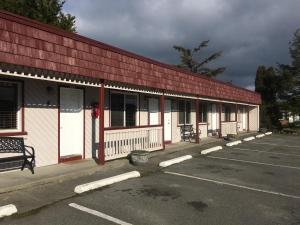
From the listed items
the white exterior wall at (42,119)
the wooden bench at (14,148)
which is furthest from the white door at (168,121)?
the wooden bench at (14,148)

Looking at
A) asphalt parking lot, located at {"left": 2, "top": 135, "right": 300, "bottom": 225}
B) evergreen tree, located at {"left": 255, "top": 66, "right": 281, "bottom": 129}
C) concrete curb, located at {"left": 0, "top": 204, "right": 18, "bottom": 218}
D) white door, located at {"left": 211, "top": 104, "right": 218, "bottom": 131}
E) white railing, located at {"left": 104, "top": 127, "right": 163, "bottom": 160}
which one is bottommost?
asphalt parking lot, located at {"left": 2, "top": 135, "right": 300, "bottom": 225}

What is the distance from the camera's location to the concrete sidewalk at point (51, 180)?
22.1 feet

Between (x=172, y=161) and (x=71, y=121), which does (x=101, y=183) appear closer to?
(x=71, y=121)

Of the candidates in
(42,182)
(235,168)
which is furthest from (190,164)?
(42,182)

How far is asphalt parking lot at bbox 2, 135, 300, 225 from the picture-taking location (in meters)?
6.09

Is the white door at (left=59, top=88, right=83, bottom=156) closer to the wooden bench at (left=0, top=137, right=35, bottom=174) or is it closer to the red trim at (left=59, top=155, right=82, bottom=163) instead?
the red trim at (left=59, top=155, right=82, bottom=163)

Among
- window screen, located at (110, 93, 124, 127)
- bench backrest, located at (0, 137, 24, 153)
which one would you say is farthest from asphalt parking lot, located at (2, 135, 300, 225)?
window screen, located at (110, 93, 124, 127)

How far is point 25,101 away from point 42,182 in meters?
2.52

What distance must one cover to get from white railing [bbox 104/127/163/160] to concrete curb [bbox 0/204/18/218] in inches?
194

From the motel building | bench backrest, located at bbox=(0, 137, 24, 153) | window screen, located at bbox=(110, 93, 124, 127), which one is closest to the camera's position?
the motel building

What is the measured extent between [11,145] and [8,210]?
309cm

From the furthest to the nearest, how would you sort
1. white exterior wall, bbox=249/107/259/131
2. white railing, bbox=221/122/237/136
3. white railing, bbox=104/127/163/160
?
white exterior wall, bbox=249/107/259/131 < white railing, bbox=221/122/237/136 < white railing, bbox=104/127/163/160

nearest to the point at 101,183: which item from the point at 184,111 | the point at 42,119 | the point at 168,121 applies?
the point at 42,119

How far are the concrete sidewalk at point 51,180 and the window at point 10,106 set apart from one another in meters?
1.18
